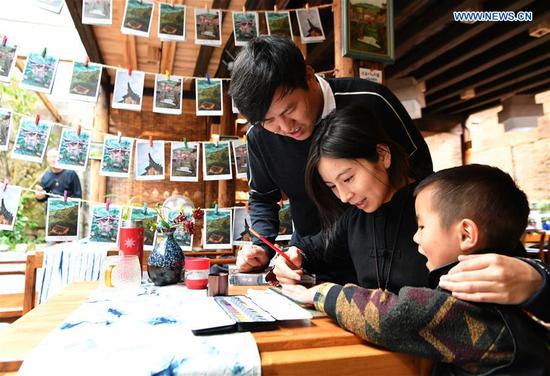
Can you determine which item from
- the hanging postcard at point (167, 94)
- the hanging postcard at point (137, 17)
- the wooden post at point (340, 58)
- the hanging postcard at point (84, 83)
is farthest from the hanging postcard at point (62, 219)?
the wooden post at point (340, 58)

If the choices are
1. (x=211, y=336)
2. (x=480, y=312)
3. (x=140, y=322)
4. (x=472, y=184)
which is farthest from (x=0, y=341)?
(x=472, y=184)

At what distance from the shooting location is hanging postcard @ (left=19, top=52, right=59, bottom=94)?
94.3 inches

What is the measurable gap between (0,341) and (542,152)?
870cm

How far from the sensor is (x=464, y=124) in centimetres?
802

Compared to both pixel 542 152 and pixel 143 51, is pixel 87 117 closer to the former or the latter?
pixel 143 51

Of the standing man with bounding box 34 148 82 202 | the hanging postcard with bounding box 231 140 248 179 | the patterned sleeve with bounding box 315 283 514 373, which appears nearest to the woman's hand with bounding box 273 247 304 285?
the patterned sleeve with bounding box 315 283 514 373

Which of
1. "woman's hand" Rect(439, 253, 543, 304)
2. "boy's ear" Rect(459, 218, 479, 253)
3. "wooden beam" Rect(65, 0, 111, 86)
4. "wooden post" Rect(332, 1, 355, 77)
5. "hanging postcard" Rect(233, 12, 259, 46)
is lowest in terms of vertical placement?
"woman's hand" Rect(439, 253, 543, 304)

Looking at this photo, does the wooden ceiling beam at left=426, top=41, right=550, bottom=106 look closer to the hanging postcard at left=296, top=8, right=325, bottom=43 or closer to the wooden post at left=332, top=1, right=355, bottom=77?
the hanging postcard at left=296, top=8, right=325, bottom=43

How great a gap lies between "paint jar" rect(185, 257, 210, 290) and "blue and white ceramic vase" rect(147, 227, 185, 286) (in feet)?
0.21

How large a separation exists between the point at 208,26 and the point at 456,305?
2.77m

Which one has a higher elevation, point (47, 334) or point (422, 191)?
point (422, 191)

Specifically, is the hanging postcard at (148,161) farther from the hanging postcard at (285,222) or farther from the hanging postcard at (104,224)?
the hanging postcard at (285,222)

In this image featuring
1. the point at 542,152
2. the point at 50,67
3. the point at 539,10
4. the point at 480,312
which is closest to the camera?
the point at 480,312

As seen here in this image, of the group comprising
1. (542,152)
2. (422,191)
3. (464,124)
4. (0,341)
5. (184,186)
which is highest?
(464,124)
